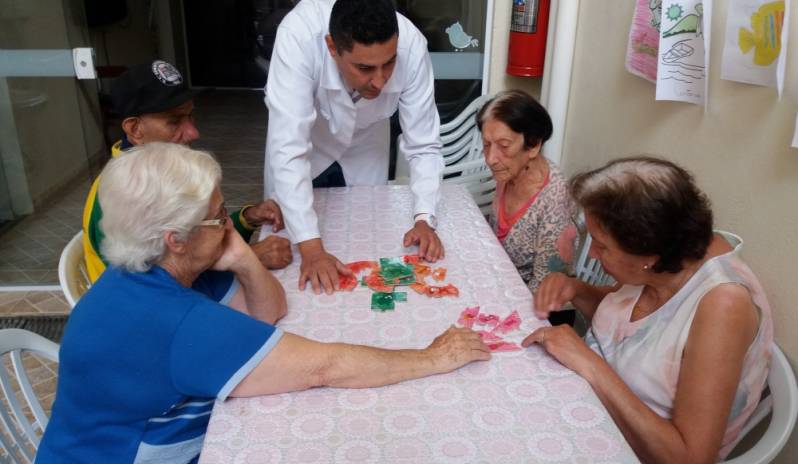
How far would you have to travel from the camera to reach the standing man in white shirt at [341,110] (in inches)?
75.7

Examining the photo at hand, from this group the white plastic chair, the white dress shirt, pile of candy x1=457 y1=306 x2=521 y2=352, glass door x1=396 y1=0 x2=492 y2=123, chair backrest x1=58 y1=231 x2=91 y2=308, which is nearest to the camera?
pile of candy x1=457 y1=306 x2=521 y2=352

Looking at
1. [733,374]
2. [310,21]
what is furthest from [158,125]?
[733,374]

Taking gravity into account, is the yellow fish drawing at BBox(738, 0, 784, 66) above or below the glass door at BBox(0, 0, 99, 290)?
above

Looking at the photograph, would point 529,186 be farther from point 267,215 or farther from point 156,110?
point 156,110

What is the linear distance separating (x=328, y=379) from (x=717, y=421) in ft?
2.61

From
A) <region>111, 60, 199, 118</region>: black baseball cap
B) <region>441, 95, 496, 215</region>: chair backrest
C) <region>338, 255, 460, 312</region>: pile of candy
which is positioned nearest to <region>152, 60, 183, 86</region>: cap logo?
<region>111, 60, 199, 118</region>: black baseball cap

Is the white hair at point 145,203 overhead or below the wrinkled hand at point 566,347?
overhead

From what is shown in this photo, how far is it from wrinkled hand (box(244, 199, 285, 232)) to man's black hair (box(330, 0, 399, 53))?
64 centimetres

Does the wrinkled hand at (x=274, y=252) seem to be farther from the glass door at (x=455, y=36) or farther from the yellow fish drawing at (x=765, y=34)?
the glass door at (x=455, y=36)

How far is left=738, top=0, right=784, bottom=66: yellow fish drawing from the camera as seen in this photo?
1.58m

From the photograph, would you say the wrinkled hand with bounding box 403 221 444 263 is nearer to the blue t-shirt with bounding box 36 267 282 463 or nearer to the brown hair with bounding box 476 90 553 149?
the brown hair with bounding box 476 90 553 149

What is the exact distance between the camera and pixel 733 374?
125cm

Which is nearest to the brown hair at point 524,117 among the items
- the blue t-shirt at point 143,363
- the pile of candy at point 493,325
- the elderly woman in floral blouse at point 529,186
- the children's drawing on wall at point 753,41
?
the elderly woman in floral blouse at point 529,186

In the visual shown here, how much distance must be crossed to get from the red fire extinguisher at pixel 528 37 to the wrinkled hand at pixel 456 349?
8.33 feet
